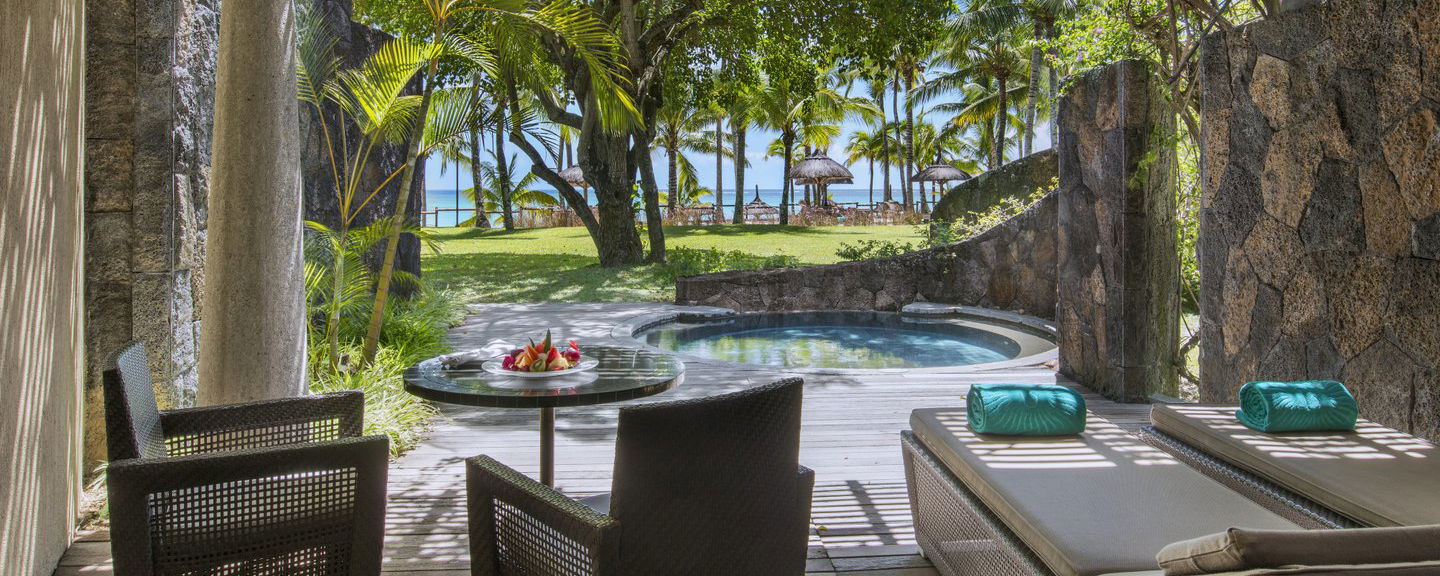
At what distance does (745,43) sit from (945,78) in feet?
72.9

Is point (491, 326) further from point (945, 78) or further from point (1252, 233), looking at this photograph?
point (945, 78)

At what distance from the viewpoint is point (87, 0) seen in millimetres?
3527

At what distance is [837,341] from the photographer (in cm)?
1017

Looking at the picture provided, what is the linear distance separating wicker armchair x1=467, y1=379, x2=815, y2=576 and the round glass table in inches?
23.5

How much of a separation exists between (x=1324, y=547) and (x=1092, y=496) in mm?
958

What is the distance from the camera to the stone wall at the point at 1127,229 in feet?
17.3

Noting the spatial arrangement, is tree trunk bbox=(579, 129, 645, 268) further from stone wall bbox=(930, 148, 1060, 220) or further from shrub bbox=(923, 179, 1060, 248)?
stone wall bbox=(930, 148, 1060, 220)

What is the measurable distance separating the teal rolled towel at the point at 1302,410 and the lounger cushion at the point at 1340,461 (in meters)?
0.03

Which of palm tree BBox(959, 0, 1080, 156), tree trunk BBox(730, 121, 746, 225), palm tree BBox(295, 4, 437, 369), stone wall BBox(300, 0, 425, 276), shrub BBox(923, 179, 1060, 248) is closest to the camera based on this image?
palm tree BBox(295, 4, 437, 369)

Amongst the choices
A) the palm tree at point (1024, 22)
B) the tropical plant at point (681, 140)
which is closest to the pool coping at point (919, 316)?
the palm tree at point (1024, 22)

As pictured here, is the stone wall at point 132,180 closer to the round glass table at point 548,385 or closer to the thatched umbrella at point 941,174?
the round glass table at point 548,385

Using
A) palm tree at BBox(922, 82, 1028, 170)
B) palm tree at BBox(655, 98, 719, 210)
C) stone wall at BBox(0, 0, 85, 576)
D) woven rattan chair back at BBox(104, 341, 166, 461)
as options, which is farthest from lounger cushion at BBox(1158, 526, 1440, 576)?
palm tree at BBox(922, 82, 1028, 170)

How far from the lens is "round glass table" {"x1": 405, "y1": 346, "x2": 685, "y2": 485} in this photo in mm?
2857

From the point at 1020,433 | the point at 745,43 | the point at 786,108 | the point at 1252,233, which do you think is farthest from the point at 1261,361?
the point at 786,108
